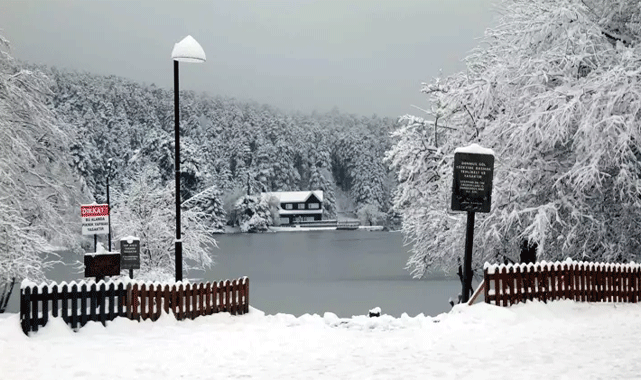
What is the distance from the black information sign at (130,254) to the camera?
28109mm

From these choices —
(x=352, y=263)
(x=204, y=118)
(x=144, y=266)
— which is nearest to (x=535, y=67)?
(x=144, y=266)

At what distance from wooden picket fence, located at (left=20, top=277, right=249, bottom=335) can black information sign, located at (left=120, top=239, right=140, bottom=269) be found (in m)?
13.3

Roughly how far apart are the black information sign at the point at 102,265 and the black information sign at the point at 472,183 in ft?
28.2

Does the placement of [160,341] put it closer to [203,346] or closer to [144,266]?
[203,346]

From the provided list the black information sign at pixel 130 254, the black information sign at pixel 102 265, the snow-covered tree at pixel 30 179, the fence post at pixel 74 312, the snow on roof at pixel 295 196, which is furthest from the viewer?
the snow on roof at pixel 295 196

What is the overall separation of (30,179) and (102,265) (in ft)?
32.4

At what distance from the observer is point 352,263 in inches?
3095

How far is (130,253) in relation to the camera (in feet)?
93.3

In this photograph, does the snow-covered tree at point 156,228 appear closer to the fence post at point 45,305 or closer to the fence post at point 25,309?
the fence post at point 45,305

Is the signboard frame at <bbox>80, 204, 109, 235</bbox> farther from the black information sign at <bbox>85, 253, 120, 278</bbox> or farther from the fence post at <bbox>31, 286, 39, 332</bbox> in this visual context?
the fence post at <bbox>31, 286, 39, 332</bbox>

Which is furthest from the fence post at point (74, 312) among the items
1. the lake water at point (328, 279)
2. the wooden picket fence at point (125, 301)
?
the lake water at point (328, 279)

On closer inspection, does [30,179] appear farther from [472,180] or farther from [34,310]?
[472,180]

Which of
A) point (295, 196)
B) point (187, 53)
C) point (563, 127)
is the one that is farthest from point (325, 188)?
point (187, 53)

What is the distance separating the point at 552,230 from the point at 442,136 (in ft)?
27.7
